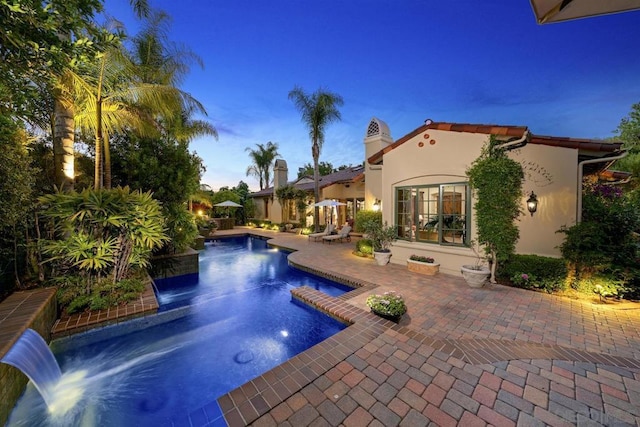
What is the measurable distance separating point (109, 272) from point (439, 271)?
10099mm

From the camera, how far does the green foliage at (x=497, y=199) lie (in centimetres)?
702

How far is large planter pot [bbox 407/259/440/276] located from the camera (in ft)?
27.1

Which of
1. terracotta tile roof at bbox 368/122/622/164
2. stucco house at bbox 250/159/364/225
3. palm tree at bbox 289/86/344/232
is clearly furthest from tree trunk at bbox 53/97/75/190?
stucco house at bbox 250/159/364/225

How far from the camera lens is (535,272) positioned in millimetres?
6773

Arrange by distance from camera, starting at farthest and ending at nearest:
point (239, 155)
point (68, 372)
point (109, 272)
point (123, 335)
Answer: point (239, 155)
point (109, 272)
point (123, 335)
point (68, 372)

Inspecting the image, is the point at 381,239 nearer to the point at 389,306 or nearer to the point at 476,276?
the point at 476,276

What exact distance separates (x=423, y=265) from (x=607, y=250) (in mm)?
4364

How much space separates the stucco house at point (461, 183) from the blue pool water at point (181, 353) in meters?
3.99

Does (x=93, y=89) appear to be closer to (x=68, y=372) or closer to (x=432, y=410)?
(x=68, y=372)

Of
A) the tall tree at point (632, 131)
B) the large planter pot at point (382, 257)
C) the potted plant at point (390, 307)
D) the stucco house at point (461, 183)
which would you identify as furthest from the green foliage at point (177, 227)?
the tall tree at point (632, 131)

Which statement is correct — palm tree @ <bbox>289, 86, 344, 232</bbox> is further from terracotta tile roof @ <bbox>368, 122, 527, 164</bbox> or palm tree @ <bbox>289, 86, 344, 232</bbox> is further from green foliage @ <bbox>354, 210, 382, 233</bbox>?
terracotta tile roof @ <bbox>368, 122, 527, 164</bbox>

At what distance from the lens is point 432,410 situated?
2.77 metres

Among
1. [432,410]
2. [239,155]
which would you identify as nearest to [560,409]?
[432,410]

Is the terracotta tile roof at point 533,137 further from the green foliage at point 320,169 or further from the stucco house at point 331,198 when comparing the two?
the green foliage at point 320,169
